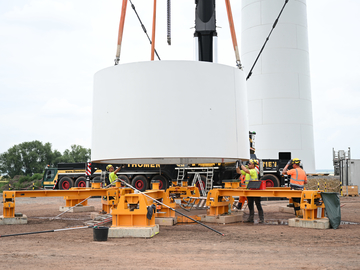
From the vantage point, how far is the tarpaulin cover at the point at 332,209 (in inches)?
381

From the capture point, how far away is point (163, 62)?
5.98m

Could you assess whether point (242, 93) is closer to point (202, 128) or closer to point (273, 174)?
point (202, 128)

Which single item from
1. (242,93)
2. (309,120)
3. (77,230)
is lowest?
(77,230)

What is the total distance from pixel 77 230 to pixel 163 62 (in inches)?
212

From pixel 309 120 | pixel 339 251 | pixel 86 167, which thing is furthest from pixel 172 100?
pixel 309 120

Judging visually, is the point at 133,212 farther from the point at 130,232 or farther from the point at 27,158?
the point at 27,158

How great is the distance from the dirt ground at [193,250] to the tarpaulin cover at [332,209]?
335 mm

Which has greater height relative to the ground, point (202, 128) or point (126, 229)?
point (202, 128)

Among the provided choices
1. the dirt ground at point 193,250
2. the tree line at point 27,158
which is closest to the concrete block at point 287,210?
the dirt ground at point 193,250

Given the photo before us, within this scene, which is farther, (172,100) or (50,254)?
(50,254)

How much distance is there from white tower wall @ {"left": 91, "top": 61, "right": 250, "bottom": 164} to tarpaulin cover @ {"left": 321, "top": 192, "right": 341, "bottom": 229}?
4858 millimetres

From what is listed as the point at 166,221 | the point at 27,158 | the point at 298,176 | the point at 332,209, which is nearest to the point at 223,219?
the point at 166,221

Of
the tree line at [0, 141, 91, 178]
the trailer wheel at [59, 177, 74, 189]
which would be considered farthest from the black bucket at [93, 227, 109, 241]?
the tree line at [0, 141, 91, 178]

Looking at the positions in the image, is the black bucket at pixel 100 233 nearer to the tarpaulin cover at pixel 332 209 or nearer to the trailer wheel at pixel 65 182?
the tarpaulin cover at pixel 332 209
